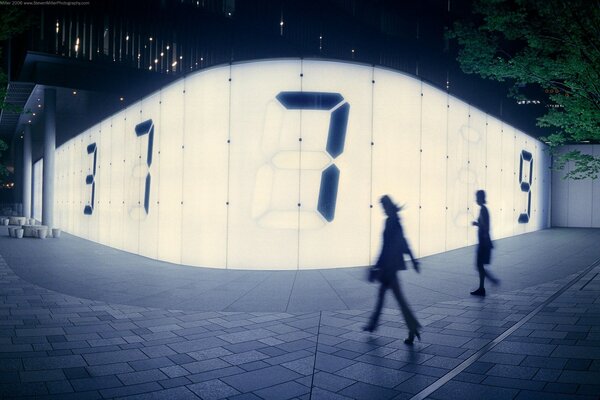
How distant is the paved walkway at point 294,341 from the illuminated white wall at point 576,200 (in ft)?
57.7

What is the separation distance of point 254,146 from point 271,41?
442 inches

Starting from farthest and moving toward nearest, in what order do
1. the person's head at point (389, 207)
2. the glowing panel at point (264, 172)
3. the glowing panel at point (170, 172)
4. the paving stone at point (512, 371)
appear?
1. the glowing panel at point (170, 172)
2. the glowing panel at point (264, 172)
3. the person's head at point (389, 207)
4. the paving stone at point (512, 371)

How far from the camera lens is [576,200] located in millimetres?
24141

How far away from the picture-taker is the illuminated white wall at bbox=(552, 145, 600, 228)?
23.8 meters

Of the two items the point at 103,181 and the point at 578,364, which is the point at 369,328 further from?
the point at 103,181

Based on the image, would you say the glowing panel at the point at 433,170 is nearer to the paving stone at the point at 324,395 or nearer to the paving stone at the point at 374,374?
the paving stone at the point at 374,374

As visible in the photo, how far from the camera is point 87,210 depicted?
734 inches

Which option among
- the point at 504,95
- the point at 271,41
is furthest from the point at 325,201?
the point at 504,95

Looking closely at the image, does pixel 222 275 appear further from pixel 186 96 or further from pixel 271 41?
pixel 271 41

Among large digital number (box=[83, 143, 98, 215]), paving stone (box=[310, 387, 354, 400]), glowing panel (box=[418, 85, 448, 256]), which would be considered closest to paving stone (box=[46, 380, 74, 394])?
paving stone (box=[310, 387, 354, 400])

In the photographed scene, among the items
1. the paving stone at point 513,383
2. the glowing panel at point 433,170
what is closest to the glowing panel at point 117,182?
the glowing panel at point 433,170

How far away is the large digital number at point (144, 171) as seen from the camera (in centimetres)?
1208

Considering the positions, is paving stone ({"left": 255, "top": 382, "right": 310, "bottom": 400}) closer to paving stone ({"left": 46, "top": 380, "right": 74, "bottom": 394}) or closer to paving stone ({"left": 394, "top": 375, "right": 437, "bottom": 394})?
paving stone ({"left": 394, "top": 375, "right": 437, "bottom": 394})

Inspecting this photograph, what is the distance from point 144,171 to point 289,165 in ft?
16.6
